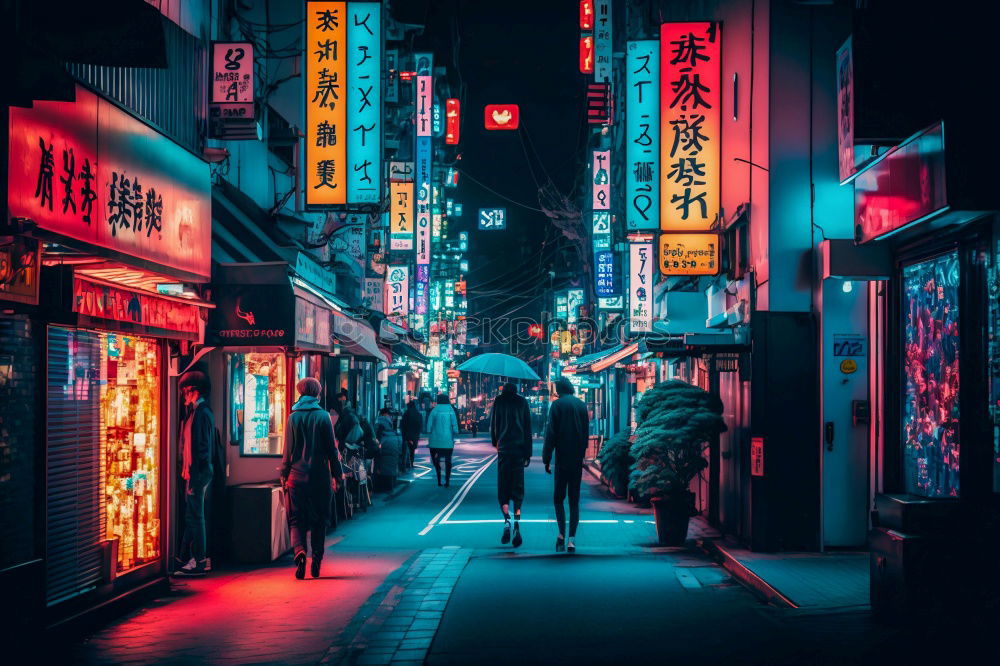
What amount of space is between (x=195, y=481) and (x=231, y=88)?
544 centimetres

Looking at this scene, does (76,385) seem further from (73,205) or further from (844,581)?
(844,581)

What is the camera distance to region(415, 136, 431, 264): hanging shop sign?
33156 millimetres

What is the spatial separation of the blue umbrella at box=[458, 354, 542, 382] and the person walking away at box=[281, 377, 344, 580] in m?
7.88

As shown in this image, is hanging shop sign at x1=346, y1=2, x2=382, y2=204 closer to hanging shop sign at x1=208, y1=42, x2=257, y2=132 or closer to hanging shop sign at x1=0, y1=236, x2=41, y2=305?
hanging shop sign at x1=208, y1=42, x2=257, y2=132

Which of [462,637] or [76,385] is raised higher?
[76,385]

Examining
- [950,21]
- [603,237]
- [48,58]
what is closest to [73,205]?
[48,58]

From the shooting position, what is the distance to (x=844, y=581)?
1029 centimetres

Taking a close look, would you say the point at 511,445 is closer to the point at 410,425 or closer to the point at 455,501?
the point at 455,501

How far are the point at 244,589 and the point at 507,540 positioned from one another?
433 cm

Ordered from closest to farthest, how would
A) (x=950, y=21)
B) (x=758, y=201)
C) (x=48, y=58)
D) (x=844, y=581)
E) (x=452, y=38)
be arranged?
(x=48, y=58), (x=950, y=21), (x=844, y=581), (x=758, y=201), (x=452, y=38)

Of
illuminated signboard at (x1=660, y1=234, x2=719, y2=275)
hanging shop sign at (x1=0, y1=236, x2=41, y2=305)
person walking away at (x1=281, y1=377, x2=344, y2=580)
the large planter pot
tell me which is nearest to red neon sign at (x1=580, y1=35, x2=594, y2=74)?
illuminated signboard at (x1=660, y1=234, x2=719, y2=275)

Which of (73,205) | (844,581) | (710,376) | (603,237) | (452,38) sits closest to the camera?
(73,205)

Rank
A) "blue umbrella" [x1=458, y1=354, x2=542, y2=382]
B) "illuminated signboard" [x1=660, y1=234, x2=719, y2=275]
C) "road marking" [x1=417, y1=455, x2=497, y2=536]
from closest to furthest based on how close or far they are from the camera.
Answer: "illuminated signboard" [x1=660, y1=234, x2=719, y2=275] < "road marking" [x1=417, y1=455, x2=497, y2=536] < "blue umbrella" [x1=458, y1=354, x2=542, y2=382]

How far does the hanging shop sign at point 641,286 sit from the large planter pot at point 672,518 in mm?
12741
